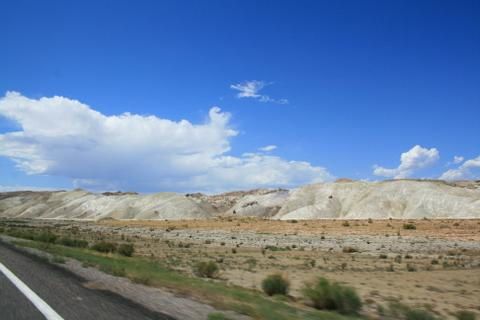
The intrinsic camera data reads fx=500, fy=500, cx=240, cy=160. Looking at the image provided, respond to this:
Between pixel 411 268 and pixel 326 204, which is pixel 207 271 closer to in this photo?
pixel 411 268

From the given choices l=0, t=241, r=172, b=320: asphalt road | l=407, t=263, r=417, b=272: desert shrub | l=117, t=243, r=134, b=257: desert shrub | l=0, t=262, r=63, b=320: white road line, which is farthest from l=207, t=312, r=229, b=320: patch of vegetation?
l=117, t=243, r=134, b=257: desert shrub

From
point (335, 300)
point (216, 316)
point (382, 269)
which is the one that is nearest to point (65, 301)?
point (216, 316)

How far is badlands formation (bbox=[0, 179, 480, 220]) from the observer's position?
109 m

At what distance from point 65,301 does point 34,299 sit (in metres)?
0.83

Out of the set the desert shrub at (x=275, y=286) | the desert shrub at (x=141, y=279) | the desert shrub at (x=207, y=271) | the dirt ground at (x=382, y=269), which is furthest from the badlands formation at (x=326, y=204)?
the desert shrub at (x=141, y=279)

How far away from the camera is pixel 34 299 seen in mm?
11250

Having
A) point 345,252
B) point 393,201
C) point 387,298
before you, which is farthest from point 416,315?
point 393,201

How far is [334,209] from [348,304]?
10886 centimetres

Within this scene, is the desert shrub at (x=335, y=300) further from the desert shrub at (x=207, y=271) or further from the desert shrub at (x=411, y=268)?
the desert shrub at (x=411, y=268)

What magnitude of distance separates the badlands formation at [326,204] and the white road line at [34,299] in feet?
328

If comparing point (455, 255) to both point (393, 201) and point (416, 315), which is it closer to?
point (416, 315)

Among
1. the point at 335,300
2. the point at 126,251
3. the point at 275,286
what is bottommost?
the point at 335,300

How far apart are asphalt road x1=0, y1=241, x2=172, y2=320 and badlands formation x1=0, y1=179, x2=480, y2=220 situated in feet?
327

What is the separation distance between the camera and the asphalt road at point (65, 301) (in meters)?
9.49
